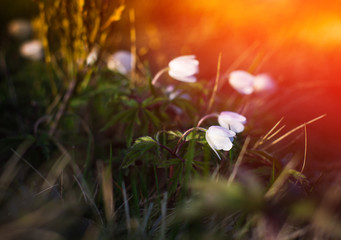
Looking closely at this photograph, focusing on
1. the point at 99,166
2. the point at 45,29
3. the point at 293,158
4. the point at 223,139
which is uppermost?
the point at 45,29

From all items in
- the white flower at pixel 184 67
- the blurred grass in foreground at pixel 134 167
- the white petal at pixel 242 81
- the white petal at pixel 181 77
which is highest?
the white flower at pixel 184 67

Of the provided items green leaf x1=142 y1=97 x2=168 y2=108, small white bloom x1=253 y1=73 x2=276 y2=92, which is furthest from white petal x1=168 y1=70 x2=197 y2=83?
small white bloom x1=253 y1=73 x2=276 y2=92

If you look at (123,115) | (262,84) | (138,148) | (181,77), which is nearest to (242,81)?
(262,84)

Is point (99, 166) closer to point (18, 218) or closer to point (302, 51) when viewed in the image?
point (18, 218)

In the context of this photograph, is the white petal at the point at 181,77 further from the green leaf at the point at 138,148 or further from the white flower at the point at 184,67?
the green leaf at the point at 138,148

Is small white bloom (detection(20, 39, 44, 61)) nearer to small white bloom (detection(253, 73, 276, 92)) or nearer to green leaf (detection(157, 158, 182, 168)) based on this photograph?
small white bloom (detection(253, 73, 276, 92))

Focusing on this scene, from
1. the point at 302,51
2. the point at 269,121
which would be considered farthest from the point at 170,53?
the point at 269,121

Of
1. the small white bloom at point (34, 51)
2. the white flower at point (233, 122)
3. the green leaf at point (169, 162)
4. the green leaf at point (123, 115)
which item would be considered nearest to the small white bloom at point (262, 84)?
the white flower at point (233, 122)

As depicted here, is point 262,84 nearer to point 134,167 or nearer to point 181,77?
point 181,77
